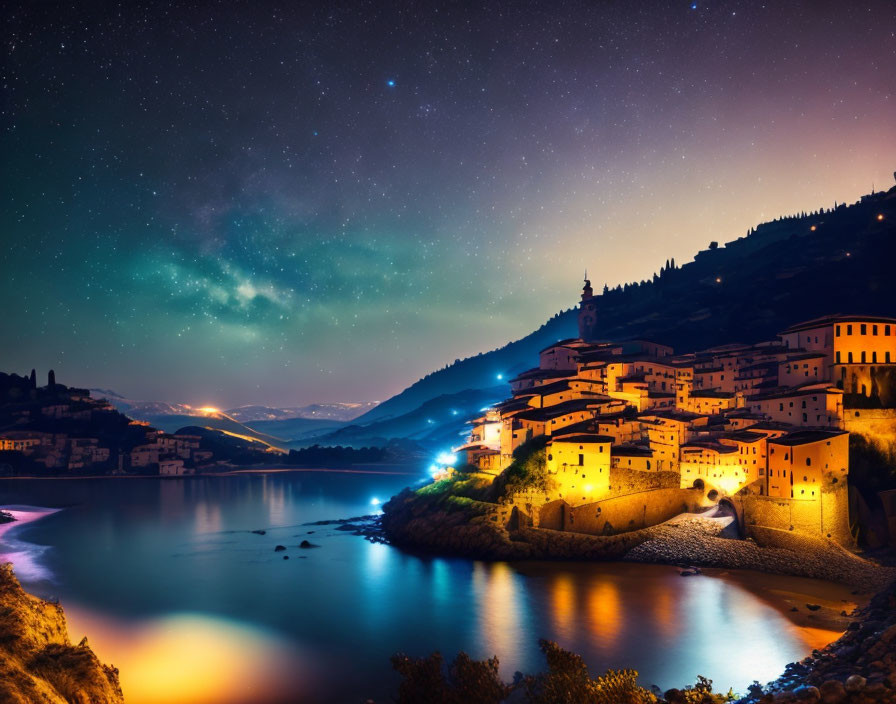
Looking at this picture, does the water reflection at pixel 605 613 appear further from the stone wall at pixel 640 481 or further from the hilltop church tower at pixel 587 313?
the hilltop church tower at pixel 587 313

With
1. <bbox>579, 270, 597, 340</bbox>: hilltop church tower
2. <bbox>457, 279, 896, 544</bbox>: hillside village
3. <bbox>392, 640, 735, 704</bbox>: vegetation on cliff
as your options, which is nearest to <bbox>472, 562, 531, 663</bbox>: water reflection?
<bbox>457, 279, 896, 544</bbox>: hillside village

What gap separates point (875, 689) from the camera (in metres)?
14.0

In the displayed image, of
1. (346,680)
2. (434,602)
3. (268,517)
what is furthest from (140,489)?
(346,680)

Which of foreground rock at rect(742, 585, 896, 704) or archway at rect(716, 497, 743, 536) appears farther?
archway at rect(716, 497, 743, 536)

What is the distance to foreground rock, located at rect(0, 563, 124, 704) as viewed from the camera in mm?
10672

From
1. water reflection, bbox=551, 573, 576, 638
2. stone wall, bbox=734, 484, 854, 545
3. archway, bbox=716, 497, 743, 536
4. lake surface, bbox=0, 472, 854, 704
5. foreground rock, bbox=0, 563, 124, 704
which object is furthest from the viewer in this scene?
archway, bbox=716, 497, 743, 536

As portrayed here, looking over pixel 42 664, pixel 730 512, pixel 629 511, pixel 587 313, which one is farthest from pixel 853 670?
pixel 587 313

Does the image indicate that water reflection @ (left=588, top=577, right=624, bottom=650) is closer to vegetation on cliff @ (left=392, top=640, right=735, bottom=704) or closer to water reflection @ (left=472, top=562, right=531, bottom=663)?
water reflection @ (left=472, top=562, right=531, bottom=663)

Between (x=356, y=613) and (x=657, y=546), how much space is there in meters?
15.4

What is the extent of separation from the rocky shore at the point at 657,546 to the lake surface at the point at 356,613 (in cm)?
98

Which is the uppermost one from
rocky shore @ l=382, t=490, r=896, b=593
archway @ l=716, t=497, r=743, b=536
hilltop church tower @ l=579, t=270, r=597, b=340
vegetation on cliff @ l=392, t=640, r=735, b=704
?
hilltop church tower @ l=579, t=270, r=597, b=340

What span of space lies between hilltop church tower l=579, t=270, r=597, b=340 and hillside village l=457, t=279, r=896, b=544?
119ft

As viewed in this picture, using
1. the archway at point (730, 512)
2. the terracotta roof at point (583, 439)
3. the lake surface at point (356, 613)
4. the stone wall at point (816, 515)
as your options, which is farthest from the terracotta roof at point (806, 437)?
the terracotta roof at point (583, 439)

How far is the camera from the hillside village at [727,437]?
2969cm
